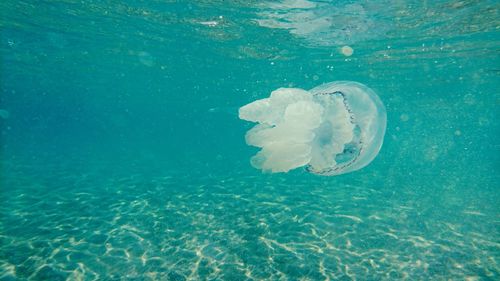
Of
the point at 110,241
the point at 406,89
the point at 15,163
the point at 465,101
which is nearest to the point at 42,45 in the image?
the point at 15,163

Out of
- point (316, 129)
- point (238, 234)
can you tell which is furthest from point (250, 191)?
point (316, 129)

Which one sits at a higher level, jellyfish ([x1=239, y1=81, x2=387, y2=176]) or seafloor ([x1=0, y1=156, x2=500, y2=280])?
jellyfish ([x1=239, y1=81, x2=387, y2=176])

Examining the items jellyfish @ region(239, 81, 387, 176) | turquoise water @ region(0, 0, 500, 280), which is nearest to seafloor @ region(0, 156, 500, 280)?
turquoise water @ region(0, 0, 500, 280)

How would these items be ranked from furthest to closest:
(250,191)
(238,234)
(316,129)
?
1. (250,191)
2. (238,234)
3. (316,129)

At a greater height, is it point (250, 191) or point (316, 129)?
point (316, 129)

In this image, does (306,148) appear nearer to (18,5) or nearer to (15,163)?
(18,5)

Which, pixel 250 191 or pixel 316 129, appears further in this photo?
pixel 250 191

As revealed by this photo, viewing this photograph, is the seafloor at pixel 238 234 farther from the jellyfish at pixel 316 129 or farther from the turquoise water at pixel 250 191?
the jellyfish at pixel 316 129

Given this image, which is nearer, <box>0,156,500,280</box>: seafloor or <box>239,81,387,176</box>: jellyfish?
<box>239,81,387,176</box>: jellyfish

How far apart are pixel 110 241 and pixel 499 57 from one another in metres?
18.0

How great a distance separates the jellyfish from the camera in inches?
172

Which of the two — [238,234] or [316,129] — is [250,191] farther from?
[316,129]

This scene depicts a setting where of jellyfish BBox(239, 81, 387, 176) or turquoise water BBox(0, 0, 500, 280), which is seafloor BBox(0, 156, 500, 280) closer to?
turquoise water BBox(0, 0, 500, 280)

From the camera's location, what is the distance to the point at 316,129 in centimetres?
473
